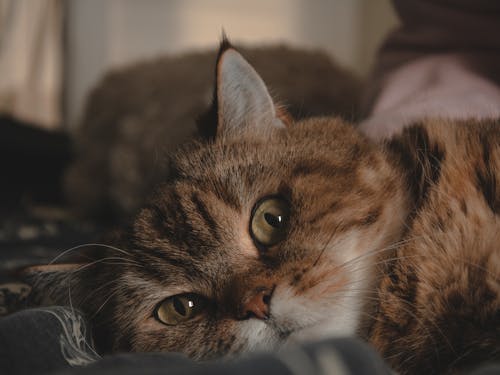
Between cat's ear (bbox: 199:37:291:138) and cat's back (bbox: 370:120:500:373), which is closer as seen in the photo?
cat's back (bbox: 370:120:500:373)

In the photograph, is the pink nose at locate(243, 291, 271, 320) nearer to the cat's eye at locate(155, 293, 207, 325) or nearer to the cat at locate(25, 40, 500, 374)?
the cat at locate(25, 40, 500, 374)

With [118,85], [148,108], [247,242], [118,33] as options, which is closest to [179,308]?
[247,242]

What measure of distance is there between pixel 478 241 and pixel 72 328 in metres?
0.60

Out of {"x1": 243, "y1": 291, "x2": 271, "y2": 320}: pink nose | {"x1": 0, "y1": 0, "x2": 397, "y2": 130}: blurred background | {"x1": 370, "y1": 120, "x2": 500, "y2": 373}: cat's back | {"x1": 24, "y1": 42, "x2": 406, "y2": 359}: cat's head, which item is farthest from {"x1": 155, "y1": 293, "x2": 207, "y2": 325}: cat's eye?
{"x1": 0, "y1": 0, "x2": 397, "y2": 130}: blurred background

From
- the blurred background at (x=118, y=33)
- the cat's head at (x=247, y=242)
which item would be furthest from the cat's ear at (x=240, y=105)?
the blurred background at (x=118, y=33)

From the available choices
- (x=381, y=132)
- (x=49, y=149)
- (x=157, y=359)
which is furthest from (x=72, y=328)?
(x=49, y=149)

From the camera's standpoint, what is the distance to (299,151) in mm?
909

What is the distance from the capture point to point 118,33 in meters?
3.21

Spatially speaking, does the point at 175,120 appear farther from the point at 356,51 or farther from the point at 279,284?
the point at 356,51

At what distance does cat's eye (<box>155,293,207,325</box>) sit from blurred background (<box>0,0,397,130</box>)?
2.39 meters

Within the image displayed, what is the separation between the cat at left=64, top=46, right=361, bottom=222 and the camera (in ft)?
6.41

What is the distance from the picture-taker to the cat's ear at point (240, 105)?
954 millimetres

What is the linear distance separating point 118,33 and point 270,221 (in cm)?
271

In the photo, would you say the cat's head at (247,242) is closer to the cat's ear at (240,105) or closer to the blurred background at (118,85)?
the cat's ear at (240,105)
